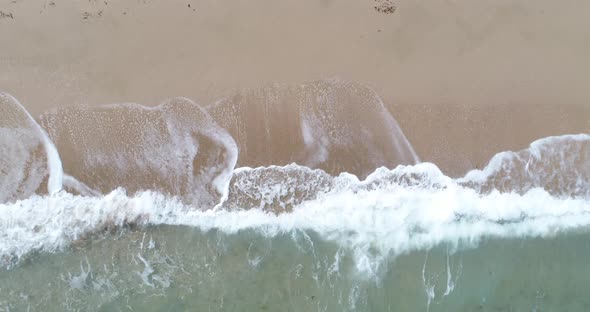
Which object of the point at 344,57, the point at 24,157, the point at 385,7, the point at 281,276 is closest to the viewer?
the point at 24,157

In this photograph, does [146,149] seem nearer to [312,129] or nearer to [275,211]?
[275,211]

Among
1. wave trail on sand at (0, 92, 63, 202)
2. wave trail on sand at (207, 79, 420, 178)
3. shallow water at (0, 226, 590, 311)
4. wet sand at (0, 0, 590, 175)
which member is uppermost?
wet sand at (0, 0, 590, 175)

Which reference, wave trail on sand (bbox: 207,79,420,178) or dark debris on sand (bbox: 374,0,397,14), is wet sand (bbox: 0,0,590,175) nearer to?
dark debris on sand (bbox: 374,0,397,14)

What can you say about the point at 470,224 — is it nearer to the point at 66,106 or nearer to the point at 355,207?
the point at 355,207

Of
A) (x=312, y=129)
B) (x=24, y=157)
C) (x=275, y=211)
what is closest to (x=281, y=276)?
(x=275, y=211)

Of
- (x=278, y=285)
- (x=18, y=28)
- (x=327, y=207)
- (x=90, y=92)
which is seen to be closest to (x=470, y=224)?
(x=327, y=207)

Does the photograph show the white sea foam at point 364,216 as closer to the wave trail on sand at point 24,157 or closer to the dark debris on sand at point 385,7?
the wave trail on sand at point 24,157

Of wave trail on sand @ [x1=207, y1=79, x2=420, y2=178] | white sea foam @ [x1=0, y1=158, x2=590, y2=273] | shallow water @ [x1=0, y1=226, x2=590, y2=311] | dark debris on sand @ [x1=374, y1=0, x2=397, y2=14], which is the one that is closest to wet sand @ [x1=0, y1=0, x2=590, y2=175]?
dark debris on sand @ [x1=374, y1=0, x2=397, y2=14]

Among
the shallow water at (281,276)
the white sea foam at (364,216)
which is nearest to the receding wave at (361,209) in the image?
the white sea foam at (364,216)
